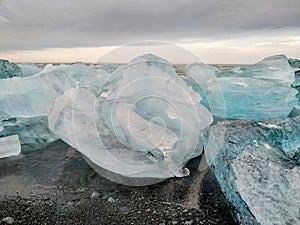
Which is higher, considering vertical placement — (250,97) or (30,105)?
(250,97)

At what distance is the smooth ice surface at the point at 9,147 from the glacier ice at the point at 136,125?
17.7 inches

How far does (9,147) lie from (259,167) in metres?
2.72

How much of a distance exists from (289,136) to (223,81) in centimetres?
286

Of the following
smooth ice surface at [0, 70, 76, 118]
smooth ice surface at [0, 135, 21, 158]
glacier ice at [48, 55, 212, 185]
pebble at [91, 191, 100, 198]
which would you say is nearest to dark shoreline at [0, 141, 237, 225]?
pebble at [91, 191, 100, 198]

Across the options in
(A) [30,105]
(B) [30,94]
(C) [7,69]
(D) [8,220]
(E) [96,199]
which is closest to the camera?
(D) [8,220]

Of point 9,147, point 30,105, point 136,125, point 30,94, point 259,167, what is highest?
point 259,167

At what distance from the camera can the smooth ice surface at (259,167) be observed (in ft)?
5.93

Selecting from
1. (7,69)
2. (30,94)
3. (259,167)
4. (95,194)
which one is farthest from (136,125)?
(7,69)

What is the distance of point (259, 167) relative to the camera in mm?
2002

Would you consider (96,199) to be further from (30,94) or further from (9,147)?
(30,94)

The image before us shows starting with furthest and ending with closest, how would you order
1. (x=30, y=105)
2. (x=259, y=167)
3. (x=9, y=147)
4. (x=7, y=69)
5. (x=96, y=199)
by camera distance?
(x=7, y=69) → (x=30, y=105) → (x=9, y=147) → (x=96, y=199) → (x=259, y=167)

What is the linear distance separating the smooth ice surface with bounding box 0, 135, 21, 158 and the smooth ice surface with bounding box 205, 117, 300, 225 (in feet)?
6.99

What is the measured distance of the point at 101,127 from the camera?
3426 mm

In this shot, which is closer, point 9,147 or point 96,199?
point 96,199
